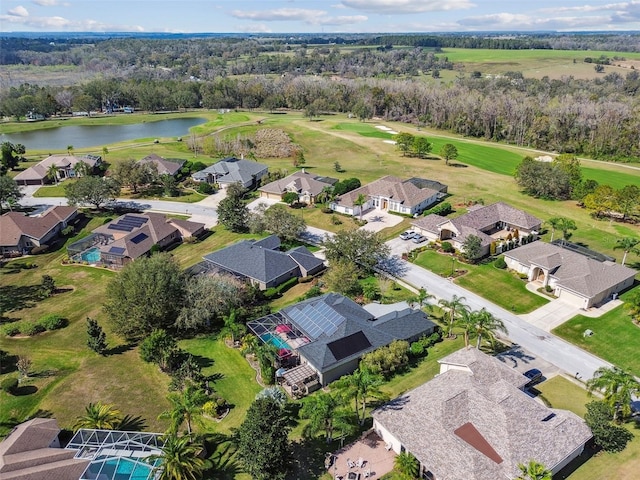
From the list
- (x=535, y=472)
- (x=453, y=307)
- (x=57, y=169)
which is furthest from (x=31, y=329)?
(x=57, y=169)

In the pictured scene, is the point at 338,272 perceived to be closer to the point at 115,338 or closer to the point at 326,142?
the point at 115,338

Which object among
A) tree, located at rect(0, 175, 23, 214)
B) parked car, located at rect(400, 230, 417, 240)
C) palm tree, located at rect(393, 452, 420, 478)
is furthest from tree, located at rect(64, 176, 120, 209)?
palm tree, located at rect(393, 452, 420, 478)

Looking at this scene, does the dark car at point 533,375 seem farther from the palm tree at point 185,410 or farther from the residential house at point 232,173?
the residential house at point 232,173

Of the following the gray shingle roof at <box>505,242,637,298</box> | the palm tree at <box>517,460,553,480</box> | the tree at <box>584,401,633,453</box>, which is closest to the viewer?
the palm tree at <box>517,460,553,480</box>

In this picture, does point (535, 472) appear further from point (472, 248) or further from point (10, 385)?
point (10, 385)

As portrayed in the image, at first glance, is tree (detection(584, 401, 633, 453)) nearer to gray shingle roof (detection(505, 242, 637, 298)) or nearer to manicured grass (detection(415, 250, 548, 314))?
manicured grass (detection(415, 250, 548, 314))
